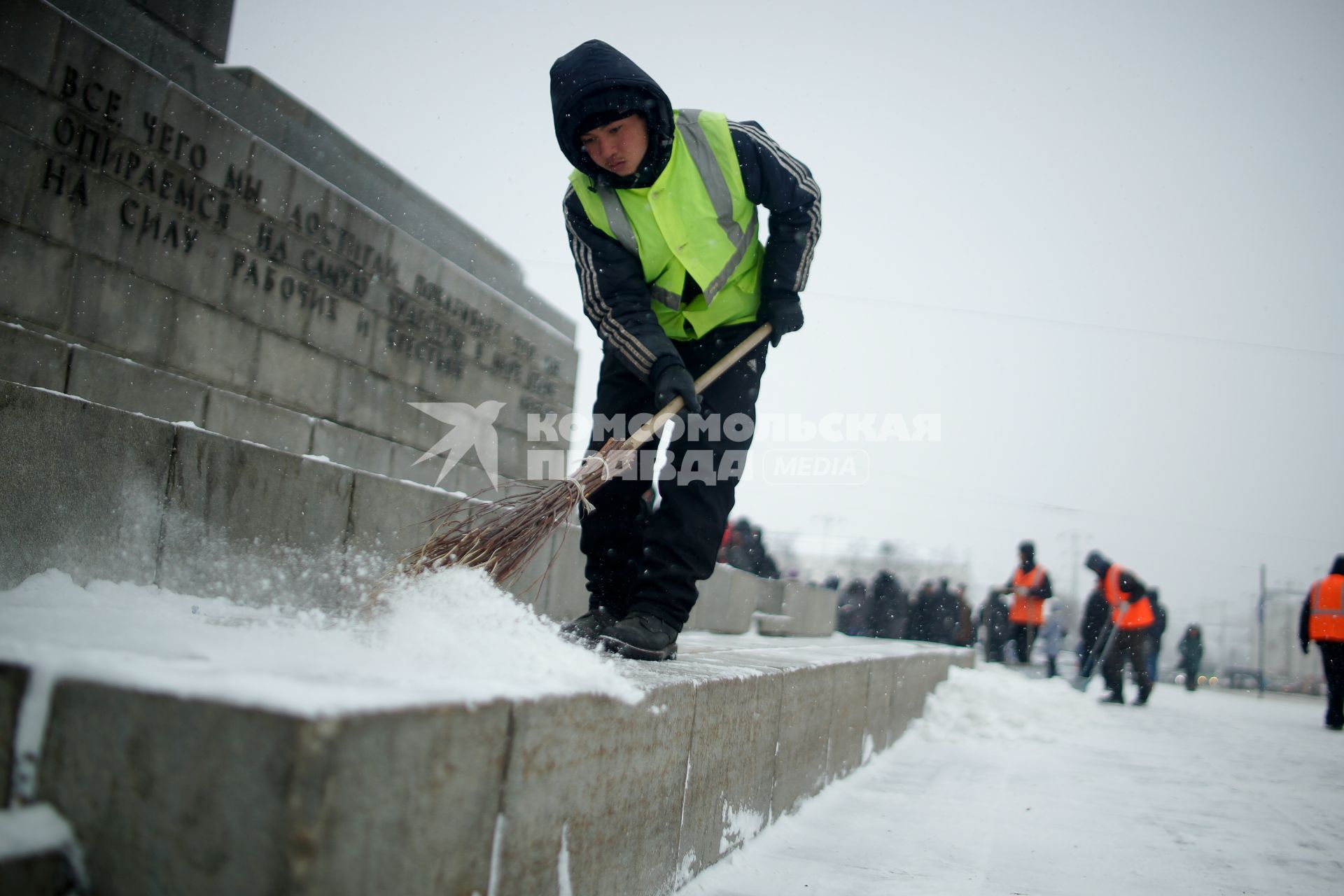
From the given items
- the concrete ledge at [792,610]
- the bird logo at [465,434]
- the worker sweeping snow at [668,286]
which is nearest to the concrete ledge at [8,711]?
the worker sweeping snow at [668,286]

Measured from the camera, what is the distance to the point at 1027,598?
1129 cm

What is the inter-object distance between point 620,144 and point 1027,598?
10294mm

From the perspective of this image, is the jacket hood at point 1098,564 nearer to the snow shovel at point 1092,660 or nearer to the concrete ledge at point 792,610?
the snow shovel at point 1092,660

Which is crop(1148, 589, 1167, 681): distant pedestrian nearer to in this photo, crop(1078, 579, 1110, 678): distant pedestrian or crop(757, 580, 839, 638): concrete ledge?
crop(1078, 579, 1110, 678): distant pedestrian

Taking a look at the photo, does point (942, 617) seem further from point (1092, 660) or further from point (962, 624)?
point (1092, 660)

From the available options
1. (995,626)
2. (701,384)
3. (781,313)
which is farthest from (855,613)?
(701,384)

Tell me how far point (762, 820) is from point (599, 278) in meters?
1.47

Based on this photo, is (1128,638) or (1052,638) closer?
(1128,638)

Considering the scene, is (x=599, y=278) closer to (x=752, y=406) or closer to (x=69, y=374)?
(x=752, y=406)

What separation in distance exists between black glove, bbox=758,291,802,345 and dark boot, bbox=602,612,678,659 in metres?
0.93

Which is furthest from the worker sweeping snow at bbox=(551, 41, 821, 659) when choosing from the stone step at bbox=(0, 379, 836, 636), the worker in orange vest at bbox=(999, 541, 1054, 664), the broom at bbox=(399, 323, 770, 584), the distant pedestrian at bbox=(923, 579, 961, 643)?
the distant pedestrian at bbox=(923, 579, 961, 643)

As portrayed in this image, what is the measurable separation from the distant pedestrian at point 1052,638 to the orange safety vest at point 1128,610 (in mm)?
3228

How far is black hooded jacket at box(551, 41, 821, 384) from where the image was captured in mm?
2334

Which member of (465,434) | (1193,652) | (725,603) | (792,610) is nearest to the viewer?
(465,434)
